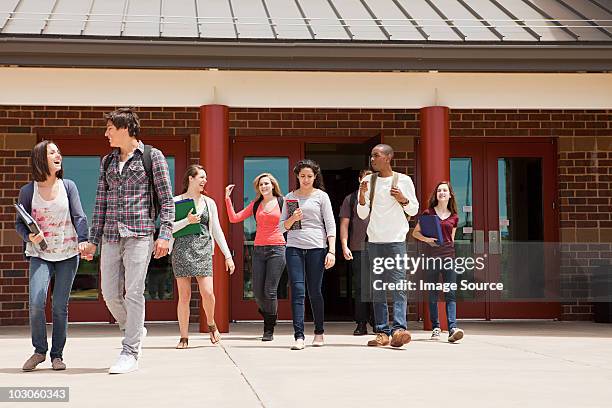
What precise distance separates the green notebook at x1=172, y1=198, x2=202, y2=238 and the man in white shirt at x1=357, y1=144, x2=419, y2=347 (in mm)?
1452

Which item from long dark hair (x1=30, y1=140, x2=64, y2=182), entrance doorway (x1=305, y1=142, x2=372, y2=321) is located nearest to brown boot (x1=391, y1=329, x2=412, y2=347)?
long dark hair (x1=30, y1=140, x2=64, y2=182)

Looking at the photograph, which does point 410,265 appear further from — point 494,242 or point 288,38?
point 288,38

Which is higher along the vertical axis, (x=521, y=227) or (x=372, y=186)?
(x=372, y=186)

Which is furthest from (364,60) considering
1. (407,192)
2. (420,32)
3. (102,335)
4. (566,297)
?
(566,297)

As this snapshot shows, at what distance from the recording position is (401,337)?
7551mm

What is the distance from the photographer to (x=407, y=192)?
7652mm

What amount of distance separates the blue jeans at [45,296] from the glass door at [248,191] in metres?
5.58

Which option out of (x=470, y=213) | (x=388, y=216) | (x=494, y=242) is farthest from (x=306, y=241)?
(x=494, y=242)

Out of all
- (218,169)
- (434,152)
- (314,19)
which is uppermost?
(314,19)

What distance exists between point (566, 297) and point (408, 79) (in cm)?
413

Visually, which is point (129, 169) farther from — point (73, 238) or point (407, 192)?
point (407, 192)

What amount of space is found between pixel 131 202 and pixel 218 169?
12.1 ft

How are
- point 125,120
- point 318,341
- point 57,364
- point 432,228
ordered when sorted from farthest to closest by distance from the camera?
point 432,228
point 318,341
point 57,364
point 125,120

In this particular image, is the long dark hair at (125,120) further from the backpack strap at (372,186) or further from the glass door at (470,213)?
the glass door at (470,213)
